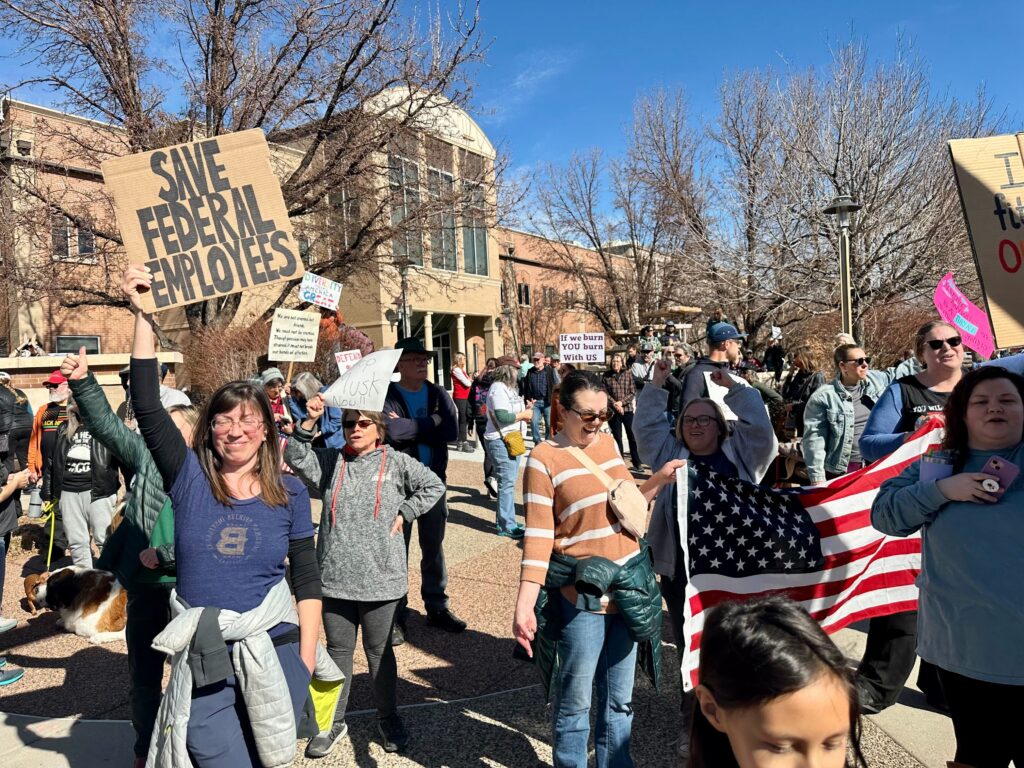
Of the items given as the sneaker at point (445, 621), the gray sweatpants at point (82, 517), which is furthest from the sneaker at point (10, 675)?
the sneaker at point (445, 621)

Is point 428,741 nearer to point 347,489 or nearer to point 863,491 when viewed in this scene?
point 347,489

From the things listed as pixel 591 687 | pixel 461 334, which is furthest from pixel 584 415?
pixel 461 334

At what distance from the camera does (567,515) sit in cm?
291

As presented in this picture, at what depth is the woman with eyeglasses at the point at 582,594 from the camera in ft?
9.08

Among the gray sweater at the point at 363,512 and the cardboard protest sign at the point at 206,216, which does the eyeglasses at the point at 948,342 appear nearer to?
the gray sweater at the point at 363,512

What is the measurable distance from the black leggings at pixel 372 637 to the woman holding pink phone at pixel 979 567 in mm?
2333

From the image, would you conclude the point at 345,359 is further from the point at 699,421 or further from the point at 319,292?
the point at 699,421

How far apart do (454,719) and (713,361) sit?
2.50 meters

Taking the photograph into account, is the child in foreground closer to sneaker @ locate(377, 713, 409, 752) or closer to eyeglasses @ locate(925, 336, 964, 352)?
sneaker @ locate(377, 713, 409, 752)

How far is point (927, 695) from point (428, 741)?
268 cm

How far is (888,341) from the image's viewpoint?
19.9 meters

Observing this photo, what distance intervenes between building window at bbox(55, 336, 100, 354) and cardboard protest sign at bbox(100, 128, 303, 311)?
68.9ft

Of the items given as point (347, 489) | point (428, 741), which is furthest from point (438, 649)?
point (347, 489)

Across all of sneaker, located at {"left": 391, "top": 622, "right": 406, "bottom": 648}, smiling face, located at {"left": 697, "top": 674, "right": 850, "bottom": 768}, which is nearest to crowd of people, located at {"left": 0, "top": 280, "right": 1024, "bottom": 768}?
smiling face, located at {"left": 697, "top": 674, "right": 850, "bottom": 768}
